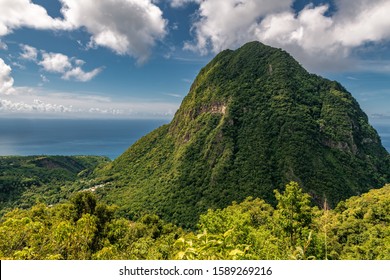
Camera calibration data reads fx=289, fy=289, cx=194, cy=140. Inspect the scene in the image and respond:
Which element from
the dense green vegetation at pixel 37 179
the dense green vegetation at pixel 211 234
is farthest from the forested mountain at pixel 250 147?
the dense green vegetation at pixel 211 234

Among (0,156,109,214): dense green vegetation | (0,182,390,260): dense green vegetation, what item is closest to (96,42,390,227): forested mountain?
(0,156,109,214): dense green vegetation

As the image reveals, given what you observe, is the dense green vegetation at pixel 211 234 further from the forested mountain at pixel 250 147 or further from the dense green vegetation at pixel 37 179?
the dense green vegetation at pixel 37 179

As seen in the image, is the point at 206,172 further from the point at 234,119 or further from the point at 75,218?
the point at 75,218

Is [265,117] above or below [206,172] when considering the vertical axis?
above

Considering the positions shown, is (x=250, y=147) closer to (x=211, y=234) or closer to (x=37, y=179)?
(x=37, y=179)
